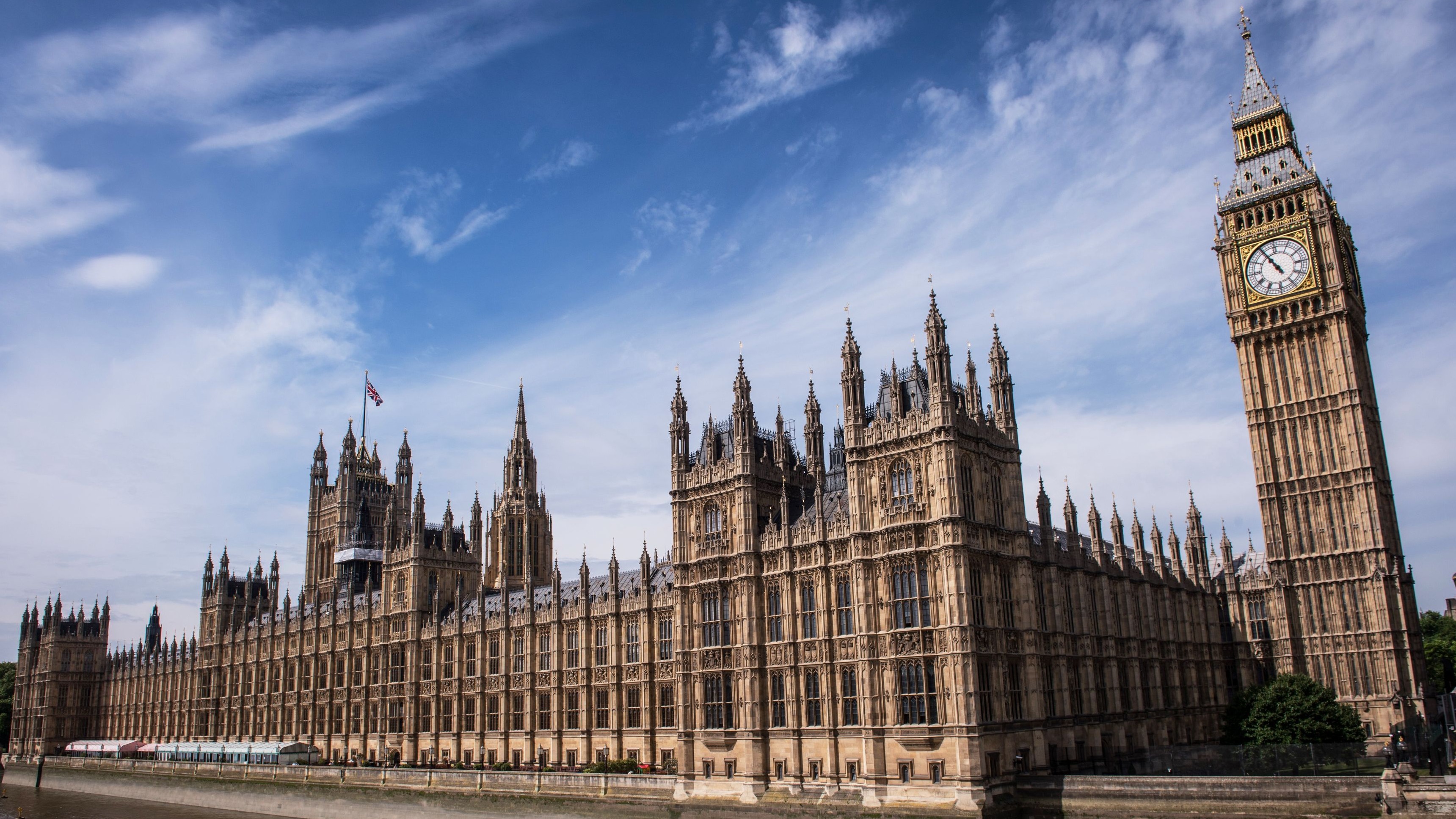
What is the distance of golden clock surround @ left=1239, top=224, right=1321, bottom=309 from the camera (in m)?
92.5

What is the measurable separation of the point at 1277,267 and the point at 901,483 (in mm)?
56531

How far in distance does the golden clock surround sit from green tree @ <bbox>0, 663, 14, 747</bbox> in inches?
7304

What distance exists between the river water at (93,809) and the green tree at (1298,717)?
260 ft

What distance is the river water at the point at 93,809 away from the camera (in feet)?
300

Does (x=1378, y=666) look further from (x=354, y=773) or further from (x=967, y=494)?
(x=354, y=773)

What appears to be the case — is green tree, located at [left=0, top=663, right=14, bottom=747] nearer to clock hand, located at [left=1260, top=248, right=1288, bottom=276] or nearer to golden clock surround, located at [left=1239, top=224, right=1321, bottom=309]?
golden clock surround, located at [left=1239, top=224, right=1321, bottom=309]

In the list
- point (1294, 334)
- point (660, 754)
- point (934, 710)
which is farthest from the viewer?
point (1294, 334)

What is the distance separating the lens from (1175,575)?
292ft

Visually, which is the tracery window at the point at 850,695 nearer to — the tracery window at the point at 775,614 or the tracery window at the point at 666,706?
the tracery window at the point at 775,614

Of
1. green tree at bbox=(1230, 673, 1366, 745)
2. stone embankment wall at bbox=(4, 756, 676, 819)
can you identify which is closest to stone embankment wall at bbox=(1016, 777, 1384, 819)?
stone embankment wall at bbox=(4, 756, 676, 819)

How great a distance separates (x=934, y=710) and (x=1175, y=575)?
144 feet

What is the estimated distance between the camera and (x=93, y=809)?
99.1m

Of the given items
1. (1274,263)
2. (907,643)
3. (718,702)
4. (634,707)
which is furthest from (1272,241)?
(634,707)

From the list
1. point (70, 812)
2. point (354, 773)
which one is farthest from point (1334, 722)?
point (70, 812)
